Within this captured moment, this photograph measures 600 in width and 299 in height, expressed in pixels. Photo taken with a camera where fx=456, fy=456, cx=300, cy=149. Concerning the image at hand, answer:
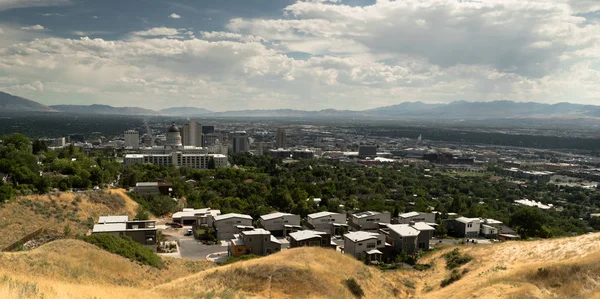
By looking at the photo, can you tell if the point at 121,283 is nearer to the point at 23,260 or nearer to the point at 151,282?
the point at 151,282

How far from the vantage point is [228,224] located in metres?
39.5

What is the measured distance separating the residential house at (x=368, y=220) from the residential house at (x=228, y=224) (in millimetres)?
9825

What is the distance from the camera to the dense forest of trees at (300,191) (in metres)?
44.1

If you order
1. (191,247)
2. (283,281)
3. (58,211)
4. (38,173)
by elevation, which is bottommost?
(191,247)

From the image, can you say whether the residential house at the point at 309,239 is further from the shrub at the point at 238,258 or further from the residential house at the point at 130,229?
the residential house at the point at 130,229

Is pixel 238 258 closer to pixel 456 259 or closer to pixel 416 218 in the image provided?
pixel 456 259

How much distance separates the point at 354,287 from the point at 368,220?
1937 cm

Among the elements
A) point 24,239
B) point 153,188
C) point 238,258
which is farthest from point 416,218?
point 24,239

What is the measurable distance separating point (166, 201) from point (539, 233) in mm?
36754

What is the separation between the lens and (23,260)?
68.0 ft

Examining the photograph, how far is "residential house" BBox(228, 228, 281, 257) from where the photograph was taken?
110 feet

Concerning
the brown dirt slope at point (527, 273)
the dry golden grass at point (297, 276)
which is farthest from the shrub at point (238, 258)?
the brown dirt slope at point (527, 273)

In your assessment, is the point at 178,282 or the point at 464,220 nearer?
the point at 178,282

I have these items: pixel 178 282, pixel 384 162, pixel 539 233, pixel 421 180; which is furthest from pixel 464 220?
pixel 384 162
